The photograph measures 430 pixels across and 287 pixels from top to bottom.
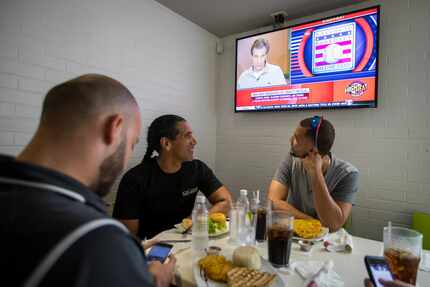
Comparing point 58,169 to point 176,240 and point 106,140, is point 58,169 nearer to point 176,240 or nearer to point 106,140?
point 106,140

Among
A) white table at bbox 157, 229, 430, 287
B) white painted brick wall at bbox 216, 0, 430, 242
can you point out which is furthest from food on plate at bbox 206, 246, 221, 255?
white painted brick wall at bbox 216, 0, 430, 242

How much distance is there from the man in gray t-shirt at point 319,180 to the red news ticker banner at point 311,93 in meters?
0.92

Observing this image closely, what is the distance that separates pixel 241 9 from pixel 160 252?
248 centimetres

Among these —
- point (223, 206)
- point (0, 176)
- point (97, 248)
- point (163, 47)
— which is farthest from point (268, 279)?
point (163, 47)

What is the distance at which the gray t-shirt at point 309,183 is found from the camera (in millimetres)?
1564

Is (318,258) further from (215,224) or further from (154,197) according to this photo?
(154,197)

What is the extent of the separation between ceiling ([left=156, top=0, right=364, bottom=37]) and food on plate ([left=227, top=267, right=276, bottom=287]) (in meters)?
2.44

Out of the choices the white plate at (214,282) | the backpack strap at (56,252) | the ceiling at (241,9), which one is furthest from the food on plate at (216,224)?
the ceiling at (241,9)

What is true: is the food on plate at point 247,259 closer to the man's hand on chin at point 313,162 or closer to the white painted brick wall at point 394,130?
the man's hand on chin at point 313,162

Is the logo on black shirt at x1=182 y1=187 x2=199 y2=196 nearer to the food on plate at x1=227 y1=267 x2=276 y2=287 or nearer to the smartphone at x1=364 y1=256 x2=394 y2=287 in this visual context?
the food on plate at x1=227 y1=267 x2=276 y2=287

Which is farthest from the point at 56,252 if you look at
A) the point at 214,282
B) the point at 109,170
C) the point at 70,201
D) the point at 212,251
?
the point at 212,251

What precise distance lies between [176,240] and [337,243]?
760mm

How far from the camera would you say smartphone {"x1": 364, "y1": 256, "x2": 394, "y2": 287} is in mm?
817

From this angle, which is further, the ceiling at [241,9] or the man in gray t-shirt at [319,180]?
the ceiling at [241,9]
